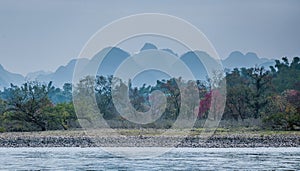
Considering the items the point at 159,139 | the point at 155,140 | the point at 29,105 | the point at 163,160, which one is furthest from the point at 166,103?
the point at 163,160

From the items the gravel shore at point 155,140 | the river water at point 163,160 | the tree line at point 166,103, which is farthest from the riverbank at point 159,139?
the tree line at point 166,103

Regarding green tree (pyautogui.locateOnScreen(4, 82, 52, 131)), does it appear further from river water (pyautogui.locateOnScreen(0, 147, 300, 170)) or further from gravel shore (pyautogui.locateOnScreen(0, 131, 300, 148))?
river water (pyautogui.locateOnScreen(0, 147, 300, 170))

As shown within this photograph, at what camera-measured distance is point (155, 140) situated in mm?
61344

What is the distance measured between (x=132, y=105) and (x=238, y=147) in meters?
32.7

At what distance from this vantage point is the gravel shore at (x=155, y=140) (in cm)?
5878

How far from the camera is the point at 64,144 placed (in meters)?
60.6

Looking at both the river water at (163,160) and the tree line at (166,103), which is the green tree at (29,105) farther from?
the river water at (163,160)

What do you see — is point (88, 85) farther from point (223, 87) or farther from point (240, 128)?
point (240, 128)

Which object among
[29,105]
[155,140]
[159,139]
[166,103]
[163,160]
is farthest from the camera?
[166,103]

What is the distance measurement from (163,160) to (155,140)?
15.3 meters

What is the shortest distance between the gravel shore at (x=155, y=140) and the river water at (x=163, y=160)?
338 cm

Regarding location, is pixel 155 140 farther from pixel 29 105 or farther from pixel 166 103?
pixel 166 103

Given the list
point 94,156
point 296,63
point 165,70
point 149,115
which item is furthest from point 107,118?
point 296,63

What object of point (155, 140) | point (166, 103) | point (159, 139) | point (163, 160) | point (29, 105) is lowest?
point (163, 160)
